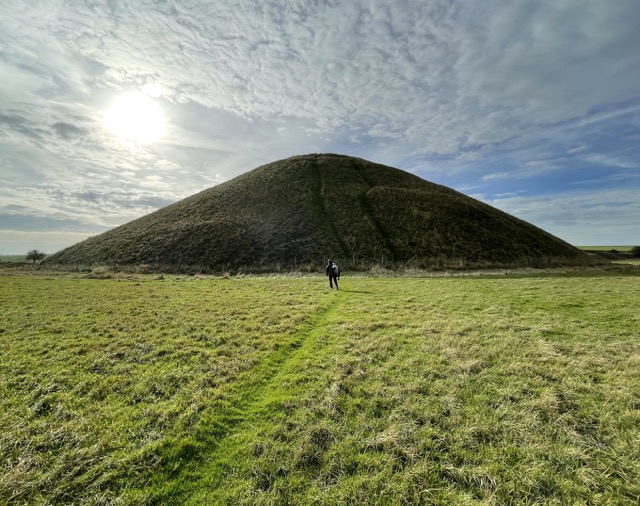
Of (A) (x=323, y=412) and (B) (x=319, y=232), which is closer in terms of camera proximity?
(A) (x=323, y=412)

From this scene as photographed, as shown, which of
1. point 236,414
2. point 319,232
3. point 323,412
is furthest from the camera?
point 319,232

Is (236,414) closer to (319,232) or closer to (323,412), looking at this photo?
(323,412)

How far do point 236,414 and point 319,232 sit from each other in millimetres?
44369

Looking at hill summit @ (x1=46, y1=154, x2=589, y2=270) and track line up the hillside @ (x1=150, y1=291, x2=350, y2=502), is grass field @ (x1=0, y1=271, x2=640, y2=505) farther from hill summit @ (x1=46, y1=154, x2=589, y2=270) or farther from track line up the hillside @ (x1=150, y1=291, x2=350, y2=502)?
hill summit @ (x1=46, y1=154, x2=589, y2=270)

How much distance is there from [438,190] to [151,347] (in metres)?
71.5

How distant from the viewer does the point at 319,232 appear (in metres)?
50.5

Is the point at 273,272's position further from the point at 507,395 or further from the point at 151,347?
the point at 507,395

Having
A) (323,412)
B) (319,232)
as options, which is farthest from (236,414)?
(319,232)

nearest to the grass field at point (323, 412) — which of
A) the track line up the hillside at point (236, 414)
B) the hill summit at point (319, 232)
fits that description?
the track line up the hillside at point (236, 414)

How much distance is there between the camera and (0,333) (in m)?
12.9

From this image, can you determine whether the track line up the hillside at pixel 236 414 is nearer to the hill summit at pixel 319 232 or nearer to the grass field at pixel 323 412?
the grass field at pixel 323 412

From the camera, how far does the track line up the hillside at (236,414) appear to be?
16.6ft

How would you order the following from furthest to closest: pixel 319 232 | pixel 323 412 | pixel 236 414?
1. pixel 319 232
2. pixel 236 414
3. pixel 323 412

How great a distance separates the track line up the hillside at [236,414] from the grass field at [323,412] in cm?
4
